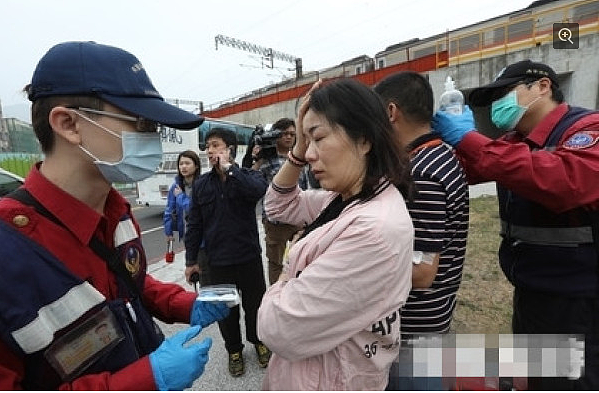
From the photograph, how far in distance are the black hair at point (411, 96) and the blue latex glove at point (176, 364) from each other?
3.95 feet

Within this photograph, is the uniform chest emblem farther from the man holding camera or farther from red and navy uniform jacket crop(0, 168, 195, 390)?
the man holding camera

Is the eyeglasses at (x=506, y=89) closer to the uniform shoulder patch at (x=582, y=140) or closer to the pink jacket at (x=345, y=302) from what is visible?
the uniform shoulder patch at (x=582, y=140)

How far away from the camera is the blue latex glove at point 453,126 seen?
65.4 inches

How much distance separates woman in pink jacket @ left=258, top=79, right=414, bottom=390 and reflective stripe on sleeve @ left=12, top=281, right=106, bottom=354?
447 mm

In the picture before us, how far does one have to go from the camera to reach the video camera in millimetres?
3342

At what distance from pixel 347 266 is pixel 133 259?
0.74 meters

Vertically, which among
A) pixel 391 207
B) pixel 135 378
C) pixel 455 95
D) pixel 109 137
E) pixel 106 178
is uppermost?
pixel 455 95

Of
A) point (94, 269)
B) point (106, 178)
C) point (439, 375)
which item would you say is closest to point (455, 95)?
point (439, 375)

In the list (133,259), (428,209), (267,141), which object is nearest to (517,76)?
(428,209)

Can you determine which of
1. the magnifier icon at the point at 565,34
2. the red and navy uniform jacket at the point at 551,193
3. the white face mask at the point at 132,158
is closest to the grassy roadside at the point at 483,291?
the red and navy uniform jacket at the point at 551,193

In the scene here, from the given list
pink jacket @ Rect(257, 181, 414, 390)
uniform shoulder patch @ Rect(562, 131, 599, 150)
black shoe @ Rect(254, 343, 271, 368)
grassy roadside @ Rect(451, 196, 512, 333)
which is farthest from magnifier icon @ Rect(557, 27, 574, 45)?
pink jacket @ Rect(257, 181, 414, 390)

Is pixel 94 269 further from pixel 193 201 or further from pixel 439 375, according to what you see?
pixel 193 201

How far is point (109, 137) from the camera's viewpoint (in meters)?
1.07

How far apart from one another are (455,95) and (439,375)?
4.27ft
